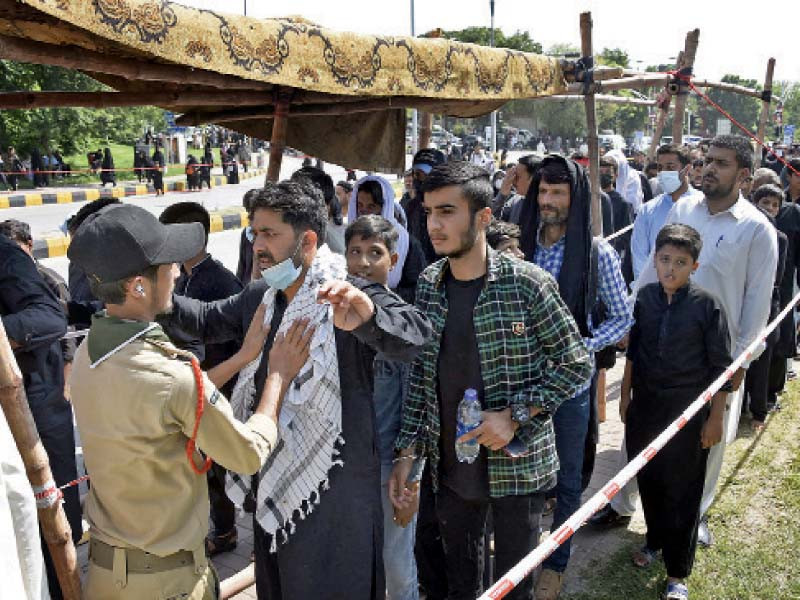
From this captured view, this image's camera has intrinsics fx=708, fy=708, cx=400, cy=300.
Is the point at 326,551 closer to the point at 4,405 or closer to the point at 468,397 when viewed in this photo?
the point at 468,397

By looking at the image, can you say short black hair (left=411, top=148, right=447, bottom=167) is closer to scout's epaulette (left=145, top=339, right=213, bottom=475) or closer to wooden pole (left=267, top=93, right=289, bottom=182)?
wooden pole (left=267, top=93, right=289, bottom=182)

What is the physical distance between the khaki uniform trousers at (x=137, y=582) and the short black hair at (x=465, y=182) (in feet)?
4.80

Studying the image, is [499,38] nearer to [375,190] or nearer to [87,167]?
[87,167]

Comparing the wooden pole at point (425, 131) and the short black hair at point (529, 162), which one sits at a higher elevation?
the wooden pole at point (425, 131)

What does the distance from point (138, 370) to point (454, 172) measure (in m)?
1.30

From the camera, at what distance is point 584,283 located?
3.42 m

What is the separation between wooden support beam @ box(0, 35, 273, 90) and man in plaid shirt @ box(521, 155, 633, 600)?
1.66 m

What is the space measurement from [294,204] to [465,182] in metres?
0.63

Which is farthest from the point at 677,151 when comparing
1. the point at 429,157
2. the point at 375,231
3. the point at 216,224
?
the point at 216,224

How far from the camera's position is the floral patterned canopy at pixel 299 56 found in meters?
2.50

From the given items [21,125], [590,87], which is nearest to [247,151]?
[21,125]

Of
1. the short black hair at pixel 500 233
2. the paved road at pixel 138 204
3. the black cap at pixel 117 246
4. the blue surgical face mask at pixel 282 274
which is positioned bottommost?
the paved road at pixel 138 204

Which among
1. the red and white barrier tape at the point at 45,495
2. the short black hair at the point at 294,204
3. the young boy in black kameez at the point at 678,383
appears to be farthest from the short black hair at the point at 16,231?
the young boy in black kameez at the point at 678,383

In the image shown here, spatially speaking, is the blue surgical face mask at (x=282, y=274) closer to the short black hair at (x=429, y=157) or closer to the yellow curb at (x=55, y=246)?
the short black hair at (x=429, y=157)
